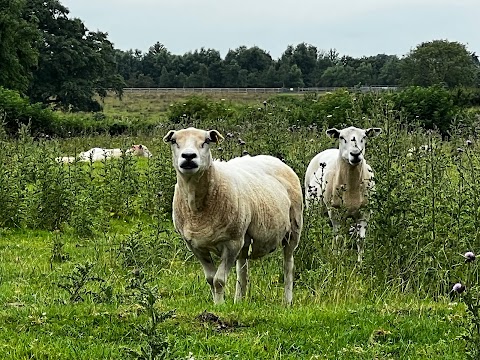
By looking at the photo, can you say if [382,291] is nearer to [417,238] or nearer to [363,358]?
[417,238]

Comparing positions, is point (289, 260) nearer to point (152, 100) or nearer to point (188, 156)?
point (188, 156)

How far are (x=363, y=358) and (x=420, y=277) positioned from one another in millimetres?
2819

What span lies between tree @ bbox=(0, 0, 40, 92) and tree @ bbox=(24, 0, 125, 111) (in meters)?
5.74

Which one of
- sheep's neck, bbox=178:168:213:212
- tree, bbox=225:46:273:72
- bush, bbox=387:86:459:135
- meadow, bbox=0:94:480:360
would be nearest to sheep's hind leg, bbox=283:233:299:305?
meadow, bbox=0:94:480:360

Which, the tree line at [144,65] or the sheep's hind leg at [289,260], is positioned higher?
the tree line at [144,65]

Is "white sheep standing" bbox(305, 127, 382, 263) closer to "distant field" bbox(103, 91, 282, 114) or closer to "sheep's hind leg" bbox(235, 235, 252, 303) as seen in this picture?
"sheep's hind leg" bbox(235, 235, 252, 303)

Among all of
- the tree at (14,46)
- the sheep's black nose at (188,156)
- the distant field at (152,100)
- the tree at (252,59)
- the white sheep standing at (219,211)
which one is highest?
the tree at (252,59)

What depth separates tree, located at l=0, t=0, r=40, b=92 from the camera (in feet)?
136

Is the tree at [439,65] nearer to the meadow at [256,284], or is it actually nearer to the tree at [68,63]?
the tree at [68,63]

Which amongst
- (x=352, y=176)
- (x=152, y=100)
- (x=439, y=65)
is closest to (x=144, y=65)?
(x=152, y=100)

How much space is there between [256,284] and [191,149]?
229 centimetres

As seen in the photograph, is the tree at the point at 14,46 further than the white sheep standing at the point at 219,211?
Yes

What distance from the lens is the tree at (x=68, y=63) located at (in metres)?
51.9

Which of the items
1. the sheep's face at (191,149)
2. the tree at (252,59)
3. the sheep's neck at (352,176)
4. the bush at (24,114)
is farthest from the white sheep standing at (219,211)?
the tree at (252,59)
